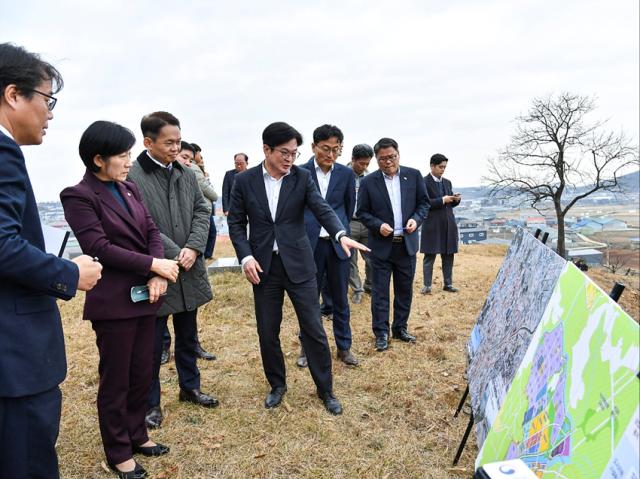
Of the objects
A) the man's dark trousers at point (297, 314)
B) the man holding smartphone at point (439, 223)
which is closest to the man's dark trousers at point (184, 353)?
the man's dark trousers at point (297, 314)

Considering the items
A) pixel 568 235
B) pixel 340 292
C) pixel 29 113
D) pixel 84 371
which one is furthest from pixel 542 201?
pixel 29 113

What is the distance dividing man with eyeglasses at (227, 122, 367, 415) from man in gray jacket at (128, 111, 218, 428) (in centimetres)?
32

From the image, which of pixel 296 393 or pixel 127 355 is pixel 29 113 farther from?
pixel 296 393

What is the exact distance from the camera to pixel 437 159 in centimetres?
755

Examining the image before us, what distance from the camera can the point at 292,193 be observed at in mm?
3475

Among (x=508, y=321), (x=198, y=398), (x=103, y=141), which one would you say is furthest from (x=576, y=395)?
(x=198, y=398)

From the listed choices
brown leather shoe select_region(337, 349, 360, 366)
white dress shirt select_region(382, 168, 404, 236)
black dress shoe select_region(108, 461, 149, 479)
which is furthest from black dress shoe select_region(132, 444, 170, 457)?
white dress shirt select_region(382, 168, 404, 236)

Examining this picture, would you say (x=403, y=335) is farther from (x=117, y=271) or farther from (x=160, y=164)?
(x=117, y=271)

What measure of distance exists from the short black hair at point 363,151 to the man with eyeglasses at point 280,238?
2.64 meters

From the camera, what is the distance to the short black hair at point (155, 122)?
10.4 feet

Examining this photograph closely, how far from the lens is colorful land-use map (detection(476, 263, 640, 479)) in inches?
47.9

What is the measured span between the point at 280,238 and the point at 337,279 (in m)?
1.21

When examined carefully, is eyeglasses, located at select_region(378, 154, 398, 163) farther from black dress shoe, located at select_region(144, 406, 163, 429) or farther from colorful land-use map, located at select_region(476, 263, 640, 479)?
black dress shoe, located at select_region(144, 406, 163, 429)

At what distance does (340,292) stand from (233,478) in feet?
6.87
